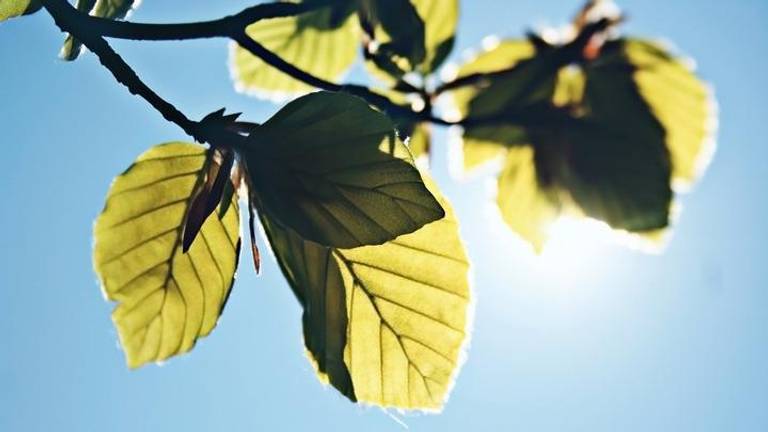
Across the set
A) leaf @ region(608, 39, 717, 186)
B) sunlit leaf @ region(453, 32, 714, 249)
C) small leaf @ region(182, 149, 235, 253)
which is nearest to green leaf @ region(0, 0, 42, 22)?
small leaf @ region(182, 149, 235, 253)

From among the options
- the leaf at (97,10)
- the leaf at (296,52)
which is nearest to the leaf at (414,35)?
the leaf at (296,52)

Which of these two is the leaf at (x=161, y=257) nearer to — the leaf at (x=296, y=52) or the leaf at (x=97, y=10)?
the leaf at (x=97, y=10)

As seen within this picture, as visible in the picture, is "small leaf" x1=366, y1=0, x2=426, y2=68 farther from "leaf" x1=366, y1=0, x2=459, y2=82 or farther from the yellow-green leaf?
the yellow-green leaf

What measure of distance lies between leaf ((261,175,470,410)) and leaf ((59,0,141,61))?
0.22 meters

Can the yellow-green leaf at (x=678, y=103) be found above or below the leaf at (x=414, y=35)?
below

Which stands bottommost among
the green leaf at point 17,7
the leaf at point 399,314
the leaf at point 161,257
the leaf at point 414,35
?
the leaf at point 399,314

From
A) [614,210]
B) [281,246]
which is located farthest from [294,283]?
[614,210]

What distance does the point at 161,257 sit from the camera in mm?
547

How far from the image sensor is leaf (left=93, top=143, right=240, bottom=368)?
52 centimetres

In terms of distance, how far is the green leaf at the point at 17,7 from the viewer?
47 cm

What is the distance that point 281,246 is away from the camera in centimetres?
50

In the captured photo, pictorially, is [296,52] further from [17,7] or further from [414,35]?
[17,7]

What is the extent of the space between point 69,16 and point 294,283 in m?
0.22

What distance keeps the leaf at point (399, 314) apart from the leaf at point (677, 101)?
0.39 meters
